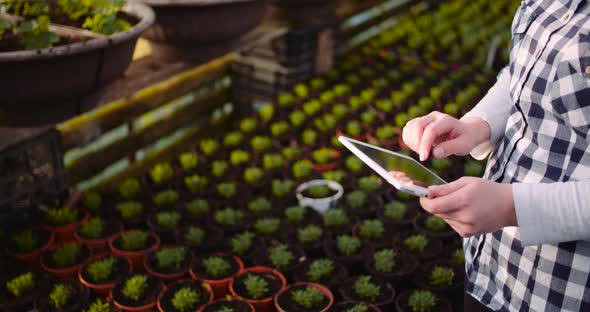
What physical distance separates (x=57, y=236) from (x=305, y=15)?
1.81m

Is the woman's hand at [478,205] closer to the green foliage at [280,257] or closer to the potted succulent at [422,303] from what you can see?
the potted succulent at [422,303]

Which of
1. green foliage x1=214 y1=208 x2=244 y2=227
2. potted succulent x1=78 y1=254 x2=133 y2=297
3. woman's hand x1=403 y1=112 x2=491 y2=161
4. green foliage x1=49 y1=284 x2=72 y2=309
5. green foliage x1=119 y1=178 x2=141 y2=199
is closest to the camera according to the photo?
woman's hand x1=403 y1=112 x2=491 y2=161

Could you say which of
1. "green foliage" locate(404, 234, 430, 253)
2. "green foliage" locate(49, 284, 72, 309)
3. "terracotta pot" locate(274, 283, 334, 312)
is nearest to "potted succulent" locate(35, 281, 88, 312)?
"green foliage" locate(49, 284, 72, 309)

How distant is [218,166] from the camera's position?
8.89 feet

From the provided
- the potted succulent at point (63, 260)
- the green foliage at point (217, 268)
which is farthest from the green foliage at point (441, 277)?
the potted succulent at point (63, 260)

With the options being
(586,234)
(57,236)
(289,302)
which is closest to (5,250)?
(57,236)

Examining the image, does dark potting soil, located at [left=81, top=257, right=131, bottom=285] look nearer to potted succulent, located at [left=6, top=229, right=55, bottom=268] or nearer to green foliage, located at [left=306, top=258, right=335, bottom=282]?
potted succulent, located at [left=6, top=229, right=55, bottom=268]

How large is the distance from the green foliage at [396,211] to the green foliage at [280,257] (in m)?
0.45

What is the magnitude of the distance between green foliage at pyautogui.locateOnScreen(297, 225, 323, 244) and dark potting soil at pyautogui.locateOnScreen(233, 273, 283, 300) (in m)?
0.21

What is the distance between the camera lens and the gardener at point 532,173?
1.07m

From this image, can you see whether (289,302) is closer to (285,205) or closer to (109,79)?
(285,205)

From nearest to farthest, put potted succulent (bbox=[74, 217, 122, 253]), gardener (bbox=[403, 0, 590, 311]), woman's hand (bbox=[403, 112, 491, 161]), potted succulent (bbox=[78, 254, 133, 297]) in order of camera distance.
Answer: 1. gardener (bbox=[403, 0, 590, 311])
2. woman's hand (bbox=[403, 112, 491, 161])
3. potted succulent (bbox=[78, 254, 133, 297])
4. potted succulent (bbox=[74, 217, 122, 253])

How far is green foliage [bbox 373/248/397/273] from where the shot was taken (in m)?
2.11

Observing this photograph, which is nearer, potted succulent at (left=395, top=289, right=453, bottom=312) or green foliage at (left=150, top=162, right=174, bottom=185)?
potted succulent at (left=395, top=289, right=453, bottom=312)
